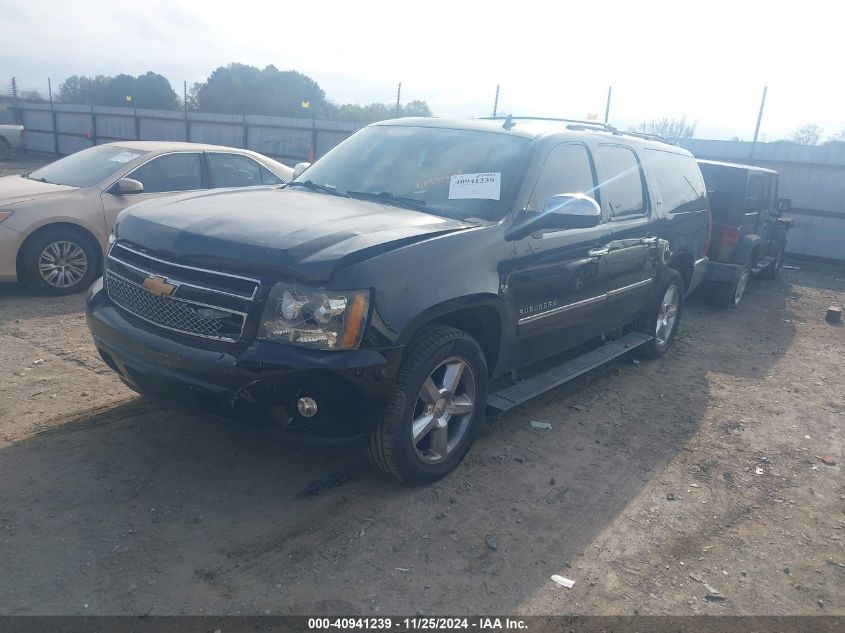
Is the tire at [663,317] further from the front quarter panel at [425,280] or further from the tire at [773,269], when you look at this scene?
the tire at [773,269]

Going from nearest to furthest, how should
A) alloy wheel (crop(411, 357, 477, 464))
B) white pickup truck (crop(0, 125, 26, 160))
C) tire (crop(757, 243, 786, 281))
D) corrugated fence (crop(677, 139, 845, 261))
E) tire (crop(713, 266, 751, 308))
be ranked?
alloy wheel (crop(411, 357, 477, 464)) → tire (crop(713, 266, 751, 308)) → tire (crop(757, 243, 786, 281)) → corrugated fence (crop(677, 139, 845, 261)) → white pickup truck (crop(0, 125, 26, 160))

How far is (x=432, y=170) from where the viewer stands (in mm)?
4375

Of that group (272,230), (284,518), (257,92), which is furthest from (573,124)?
(257,92)

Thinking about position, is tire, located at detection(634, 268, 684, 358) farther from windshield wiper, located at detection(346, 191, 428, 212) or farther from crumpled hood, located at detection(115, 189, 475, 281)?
crumpled hood, located at detection(115, 189, 475, 281)

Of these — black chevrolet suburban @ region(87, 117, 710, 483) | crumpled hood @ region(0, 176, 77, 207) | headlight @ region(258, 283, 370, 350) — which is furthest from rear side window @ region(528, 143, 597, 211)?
crumpled hood @ region(0, 176, 77, 207)

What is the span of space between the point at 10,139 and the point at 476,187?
24.7m

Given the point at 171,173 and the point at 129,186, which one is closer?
the point at 129,186

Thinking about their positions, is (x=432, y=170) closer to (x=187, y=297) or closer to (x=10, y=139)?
(x=187, y=297)

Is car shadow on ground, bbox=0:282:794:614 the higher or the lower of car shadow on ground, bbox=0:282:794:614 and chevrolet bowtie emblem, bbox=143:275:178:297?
the lower

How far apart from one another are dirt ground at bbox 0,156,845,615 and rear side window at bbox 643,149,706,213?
75.0 inches

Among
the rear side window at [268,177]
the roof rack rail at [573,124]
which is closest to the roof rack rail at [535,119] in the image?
the roof rack rail at [573,124]

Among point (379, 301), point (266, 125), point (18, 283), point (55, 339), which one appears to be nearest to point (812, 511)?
point (379, 301)

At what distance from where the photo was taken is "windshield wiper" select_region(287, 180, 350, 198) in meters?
4.46

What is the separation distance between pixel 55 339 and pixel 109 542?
10.3 feet
